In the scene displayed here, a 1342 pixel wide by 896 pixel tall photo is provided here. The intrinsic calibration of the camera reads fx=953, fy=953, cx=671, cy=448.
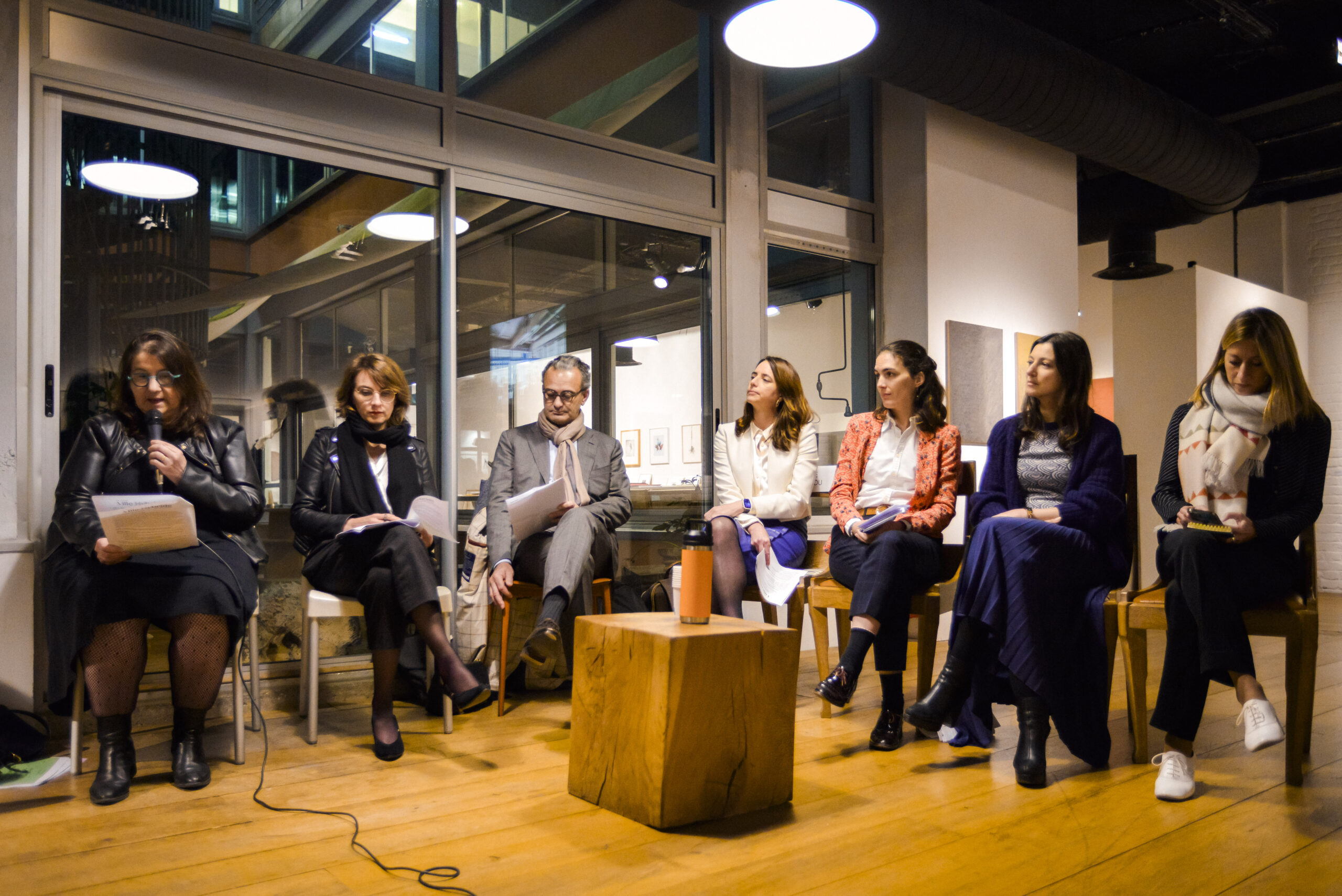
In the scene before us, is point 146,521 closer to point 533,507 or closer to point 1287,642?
point 533,507

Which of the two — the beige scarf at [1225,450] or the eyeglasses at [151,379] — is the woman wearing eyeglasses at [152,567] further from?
the beige scarf at [1225,450]

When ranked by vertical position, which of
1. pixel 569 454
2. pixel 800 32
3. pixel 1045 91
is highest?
pixel 1045 91

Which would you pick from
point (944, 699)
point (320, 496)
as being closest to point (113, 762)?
point (320, 496)

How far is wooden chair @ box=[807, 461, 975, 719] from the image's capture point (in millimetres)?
2998

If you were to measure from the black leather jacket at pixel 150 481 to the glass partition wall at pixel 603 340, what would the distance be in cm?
109

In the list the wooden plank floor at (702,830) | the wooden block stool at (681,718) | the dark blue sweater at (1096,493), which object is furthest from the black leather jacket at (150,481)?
the dark blue sweater at (1096,493)

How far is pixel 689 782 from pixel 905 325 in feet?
11.7

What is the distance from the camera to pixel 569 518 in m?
3.23

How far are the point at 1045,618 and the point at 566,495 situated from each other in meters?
1.57

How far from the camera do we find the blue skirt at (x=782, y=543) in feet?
11.1

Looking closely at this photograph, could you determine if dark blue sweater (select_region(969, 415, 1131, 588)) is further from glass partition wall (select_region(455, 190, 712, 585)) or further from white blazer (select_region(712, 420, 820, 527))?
glass partition wall (select_region(455, 190, 712, 585))

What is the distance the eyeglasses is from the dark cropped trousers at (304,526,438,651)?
0.64m

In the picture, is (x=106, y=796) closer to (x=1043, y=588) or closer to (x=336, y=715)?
(x=336, y=715)

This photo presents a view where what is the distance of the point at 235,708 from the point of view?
261 cm
